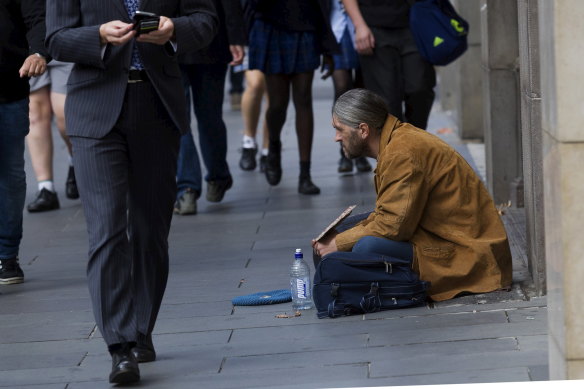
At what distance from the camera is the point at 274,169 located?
403 inches

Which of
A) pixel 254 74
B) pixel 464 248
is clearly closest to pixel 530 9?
pixel 464 248

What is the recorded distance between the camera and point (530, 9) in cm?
617

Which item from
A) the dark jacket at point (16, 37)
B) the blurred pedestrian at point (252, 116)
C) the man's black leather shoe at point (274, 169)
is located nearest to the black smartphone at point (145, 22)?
the dark jacket at point (16, 37)

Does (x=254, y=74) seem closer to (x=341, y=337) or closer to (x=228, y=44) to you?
(x=228, y=44)

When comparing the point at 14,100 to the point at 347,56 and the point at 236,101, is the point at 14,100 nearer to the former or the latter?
the point at 347,56

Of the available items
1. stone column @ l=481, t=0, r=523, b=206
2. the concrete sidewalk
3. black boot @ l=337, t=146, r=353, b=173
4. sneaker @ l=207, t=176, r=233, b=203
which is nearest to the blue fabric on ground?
the concrete sidewalk

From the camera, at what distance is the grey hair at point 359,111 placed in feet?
20.3

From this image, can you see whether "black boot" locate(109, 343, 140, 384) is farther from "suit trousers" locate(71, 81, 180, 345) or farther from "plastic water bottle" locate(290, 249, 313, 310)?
"plastic water bottle" locate(290, 249, 313, 310)

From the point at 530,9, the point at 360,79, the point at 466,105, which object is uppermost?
the point at 530,9

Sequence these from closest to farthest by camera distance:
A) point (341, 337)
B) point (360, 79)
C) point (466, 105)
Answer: point (341, 337), point (360, 79), point (466, 105)

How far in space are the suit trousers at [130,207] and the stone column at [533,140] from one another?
1.83 meters

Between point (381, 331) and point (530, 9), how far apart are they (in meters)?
1.69

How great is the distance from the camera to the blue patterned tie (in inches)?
206

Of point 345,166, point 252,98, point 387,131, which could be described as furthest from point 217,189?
point 387,131
